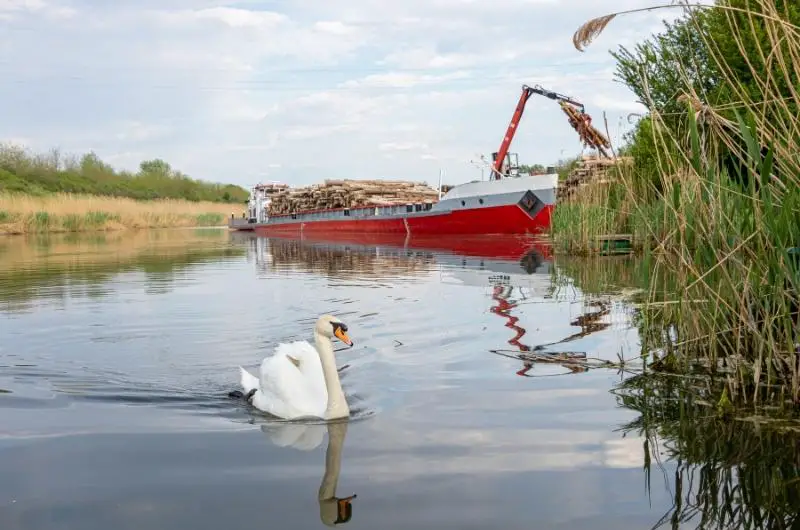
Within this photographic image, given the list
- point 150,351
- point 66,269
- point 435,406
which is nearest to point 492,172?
point 66,269

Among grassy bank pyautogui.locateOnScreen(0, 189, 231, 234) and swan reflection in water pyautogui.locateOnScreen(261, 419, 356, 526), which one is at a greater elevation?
grassy bank pyautogui.locateOnScreen(0, 189, 231, 234)

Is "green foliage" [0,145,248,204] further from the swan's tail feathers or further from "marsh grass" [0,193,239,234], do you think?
the swan's tail feathers

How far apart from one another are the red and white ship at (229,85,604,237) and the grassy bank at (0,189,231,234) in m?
15.1

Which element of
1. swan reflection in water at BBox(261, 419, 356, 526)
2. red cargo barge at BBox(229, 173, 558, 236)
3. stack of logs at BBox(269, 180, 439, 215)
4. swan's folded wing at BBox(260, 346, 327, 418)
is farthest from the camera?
stack of logs at BBox(269, 180, 439, 215)

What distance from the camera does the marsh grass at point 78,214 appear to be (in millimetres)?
44000

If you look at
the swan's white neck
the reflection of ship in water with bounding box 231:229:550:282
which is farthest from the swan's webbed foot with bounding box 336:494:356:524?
the reflection of ship in water with bounding box 231:229:550:282

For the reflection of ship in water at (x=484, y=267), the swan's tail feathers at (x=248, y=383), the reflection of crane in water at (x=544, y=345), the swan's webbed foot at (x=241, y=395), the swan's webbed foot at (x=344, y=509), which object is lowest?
the swan's webbed foot at (x=344, y=509)

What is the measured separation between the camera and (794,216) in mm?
5223

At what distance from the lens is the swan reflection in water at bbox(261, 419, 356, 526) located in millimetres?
3990

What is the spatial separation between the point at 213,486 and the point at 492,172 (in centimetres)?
2792

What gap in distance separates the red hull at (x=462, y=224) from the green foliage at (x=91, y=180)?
30.1 meters

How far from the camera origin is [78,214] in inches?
1869

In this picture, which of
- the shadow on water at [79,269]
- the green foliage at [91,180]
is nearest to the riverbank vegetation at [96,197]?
the green foliage at [91,180]

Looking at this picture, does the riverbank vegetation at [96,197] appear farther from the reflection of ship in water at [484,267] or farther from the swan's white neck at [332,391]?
the swan's white neck at [332,391]
